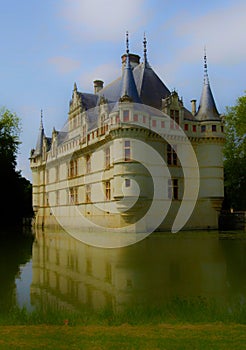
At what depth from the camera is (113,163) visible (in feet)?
86.5

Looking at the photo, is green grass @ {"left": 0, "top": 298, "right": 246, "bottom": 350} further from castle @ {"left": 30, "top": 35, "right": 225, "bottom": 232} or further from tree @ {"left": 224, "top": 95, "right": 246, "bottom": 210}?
tree @ {"left": 224, "top": 95, "right": 246, "bottom": 210}

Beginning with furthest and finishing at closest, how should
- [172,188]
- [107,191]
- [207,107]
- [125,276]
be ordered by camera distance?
[207,107], [107,191], [172,188], [125,276]

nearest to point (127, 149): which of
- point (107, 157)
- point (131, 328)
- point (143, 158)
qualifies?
point (143, 158)

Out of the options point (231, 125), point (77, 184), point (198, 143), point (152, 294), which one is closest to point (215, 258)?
point (152, 294)

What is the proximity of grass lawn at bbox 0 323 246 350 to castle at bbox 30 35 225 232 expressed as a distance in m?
19.9

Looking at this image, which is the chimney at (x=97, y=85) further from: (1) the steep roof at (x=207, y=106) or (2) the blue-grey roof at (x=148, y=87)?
(1) the steep roof at (x=207, y=106)

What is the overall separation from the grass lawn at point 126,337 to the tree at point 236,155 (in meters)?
32.9

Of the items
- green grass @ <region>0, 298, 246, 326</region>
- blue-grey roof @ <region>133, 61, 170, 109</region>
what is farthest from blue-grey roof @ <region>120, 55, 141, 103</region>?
green grass @ <region>0, 298, 246, 326</region>

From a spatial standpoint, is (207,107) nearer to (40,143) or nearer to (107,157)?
(107,157)

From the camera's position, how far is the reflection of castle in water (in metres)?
8.04

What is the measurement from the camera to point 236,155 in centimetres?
3731

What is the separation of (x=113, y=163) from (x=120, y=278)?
54.6 ft

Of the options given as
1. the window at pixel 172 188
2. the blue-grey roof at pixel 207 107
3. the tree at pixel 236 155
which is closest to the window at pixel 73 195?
the window at pixel 172 188

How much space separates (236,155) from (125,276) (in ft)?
95.6
